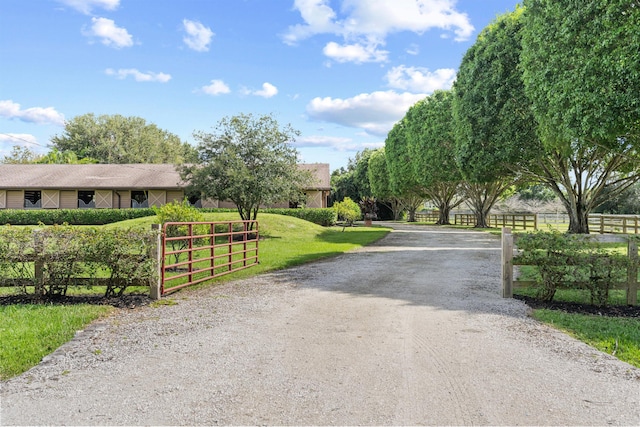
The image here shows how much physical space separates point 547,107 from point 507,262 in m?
9.87

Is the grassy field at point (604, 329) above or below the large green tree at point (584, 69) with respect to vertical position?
below

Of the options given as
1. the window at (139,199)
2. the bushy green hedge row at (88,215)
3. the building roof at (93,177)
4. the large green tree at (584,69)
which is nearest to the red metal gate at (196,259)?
the large green tree at (584,69)

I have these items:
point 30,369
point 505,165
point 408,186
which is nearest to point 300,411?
point 30,369

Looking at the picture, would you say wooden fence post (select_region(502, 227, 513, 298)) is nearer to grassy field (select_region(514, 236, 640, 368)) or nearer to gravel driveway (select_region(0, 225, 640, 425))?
gravel driveway (select_region(0, 225, 640, 425))

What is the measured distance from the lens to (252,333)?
5586 mm

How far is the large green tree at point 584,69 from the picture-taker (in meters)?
11.7

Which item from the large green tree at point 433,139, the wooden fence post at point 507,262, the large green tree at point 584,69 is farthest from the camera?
the large green tree at point 433,139

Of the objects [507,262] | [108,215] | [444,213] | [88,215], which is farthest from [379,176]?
[507,262]

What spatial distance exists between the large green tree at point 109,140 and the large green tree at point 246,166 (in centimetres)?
4301

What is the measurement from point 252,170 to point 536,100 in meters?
11.6

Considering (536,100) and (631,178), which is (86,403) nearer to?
(536,100)

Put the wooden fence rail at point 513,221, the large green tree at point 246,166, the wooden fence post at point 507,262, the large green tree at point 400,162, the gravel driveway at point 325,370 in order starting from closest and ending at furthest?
the gravel driveway at point 325,370
the wooden fence post at point 507,262
the large green tree at point 246,166
the wooden fence rail at point 513,221
the large green tree at point 400,162

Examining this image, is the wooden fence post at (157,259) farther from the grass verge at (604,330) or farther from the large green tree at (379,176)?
the large green tree at (379,176)

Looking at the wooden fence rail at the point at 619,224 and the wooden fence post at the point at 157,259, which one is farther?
the wooden fence rail at the point at 619,224
